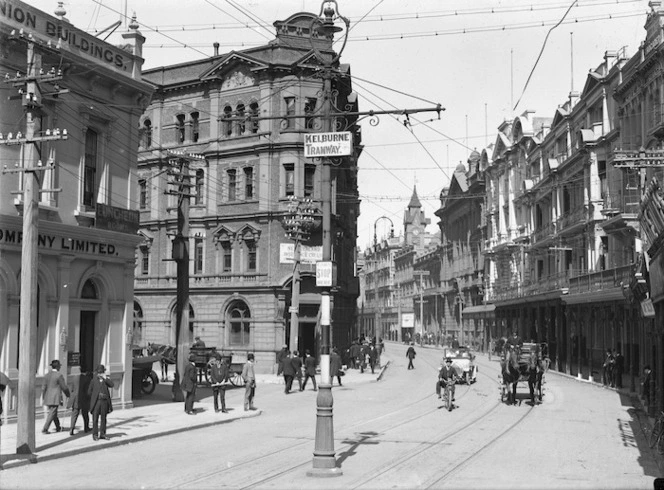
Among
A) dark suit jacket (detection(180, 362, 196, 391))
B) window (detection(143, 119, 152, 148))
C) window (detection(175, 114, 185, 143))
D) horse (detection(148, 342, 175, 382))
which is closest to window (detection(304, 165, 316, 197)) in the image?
window (detection(175, 114, 185, 143))

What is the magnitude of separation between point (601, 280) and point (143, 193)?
30.4 metres

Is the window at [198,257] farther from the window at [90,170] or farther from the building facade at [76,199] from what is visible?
the window at [90,170]

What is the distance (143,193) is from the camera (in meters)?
54.8

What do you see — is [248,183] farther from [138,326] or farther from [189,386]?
[189,386]

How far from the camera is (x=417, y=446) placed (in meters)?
17.8

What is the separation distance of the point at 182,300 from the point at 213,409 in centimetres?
492

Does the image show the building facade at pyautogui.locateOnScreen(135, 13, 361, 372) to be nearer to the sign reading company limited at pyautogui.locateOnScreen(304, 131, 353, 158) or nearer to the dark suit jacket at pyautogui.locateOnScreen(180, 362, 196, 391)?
the dark suit jacket at pyautogui.locateOnScreen(180, 362, 196, 391)

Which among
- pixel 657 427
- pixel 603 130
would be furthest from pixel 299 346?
pixel 657 427

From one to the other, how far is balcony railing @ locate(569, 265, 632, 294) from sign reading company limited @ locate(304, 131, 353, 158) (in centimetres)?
2294

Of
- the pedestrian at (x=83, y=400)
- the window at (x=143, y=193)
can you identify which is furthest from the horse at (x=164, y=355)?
the pedestrian at (x=83, y=400)

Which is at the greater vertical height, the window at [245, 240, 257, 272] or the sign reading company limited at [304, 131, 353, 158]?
the window at [245, 240, 257, 272]

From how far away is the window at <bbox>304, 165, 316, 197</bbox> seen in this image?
158 feet

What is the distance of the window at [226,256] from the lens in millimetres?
50281

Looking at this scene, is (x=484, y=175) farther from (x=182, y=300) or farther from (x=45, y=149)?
(x=45, y=149)
